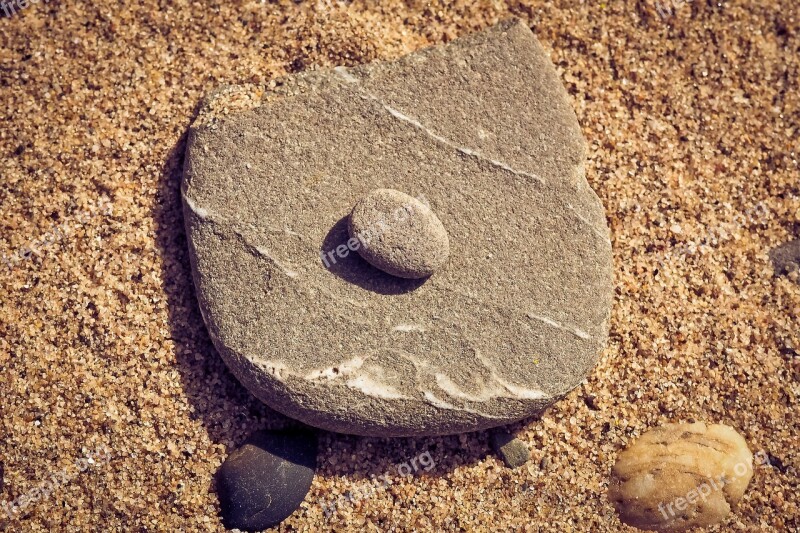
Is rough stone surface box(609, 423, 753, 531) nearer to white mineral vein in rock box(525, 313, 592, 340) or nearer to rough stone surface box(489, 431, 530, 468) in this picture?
rough stone surface box(489, 431, 530, 468)

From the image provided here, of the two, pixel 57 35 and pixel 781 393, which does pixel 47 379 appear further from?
pixel 781 393

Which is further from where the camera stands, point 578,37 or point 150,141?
point 578,37

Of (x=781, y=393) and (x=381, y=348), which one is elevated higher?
(x=381, y=348)

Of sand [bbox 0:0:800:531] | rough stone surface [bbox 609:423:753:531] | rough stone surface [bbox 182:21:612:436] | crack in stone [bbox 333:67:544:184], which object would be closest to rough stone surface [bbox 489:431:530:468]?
sand [bbox 0:0:800:531]

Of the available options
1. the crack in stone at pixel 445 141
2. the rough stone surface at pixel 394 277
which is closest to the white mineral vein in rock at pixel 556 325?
the rough stone surface at pixel 394 277

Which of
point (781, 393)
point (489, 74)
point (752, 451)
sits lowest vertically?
point (752, 451)

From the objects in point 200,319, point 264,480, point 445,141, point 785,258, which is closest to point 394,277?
point 445,141

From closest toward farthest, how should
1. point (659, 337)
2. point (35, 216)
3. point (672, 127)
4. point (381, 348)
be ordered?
point (381, 348) < point (35, 216) < point (659, 337) < point (672, 127)

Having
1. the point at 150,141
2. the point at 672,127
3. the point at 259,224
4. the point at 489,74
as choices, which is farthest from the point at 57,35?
the point at 672,127
